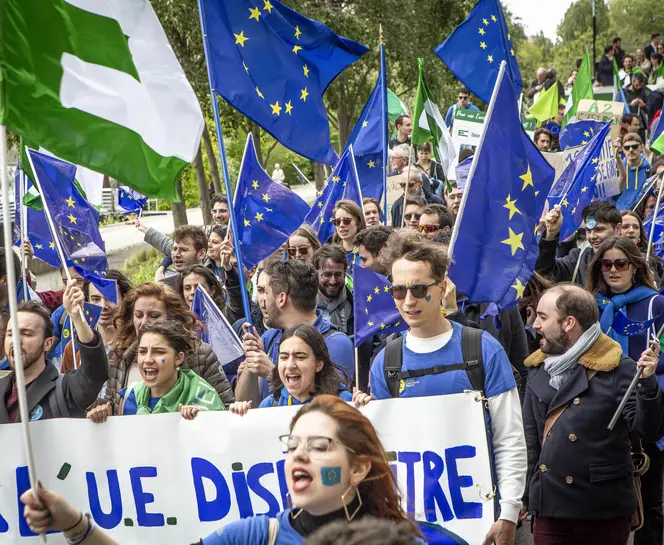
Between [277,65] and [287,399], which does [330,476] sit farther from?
[277,65]

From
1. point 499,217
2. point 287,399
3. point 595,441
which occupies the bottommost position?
point 595,441

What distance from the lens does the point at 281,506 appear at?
449 cm

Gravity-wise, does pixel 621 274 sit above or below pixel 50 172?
below

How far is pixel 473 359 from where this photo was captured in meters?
4.25

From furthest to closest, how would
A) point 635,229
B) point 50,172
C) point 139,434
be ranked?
point 635,229
point 50,172
point 139,434

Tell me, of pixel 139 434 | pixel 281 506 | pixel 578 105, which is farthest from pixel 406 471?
pixel 578 105

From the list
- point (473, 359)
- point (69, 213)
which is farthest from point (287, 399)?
point (69, 213)

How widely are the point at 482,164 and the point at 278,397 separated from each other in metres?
1.77

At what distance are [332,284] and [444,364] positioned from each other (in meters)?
2.40

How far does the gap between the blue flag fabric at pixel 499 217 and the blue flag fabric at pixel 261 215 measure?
258cm

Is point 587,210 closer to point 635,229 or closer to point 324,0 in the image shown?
point 635,229

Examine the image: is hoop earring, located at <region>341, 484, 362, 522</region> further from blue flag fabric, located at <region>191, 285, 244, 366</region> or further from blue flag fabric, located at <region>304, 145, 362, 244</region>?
blue flag fabric, located at <region>304, 145, 362, 244</region>

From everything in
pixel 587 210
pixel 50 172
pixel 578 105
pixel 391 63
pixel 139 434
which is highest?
pixel 391 63

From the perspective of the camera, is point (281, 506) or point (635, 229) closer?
point (281, 506)
